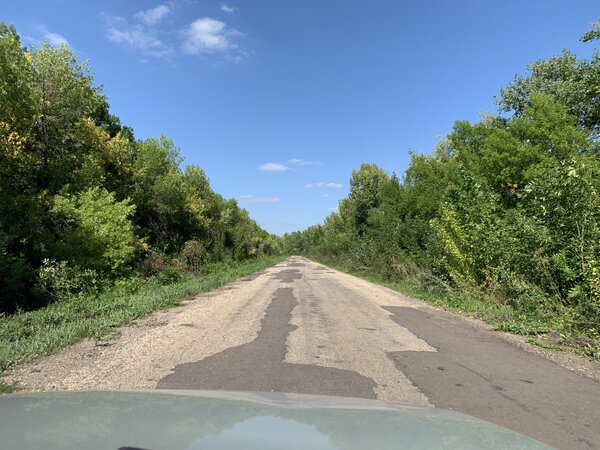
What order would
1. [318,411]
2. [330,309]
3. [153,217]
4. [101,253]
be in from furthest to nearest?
[153,217], [101,253], [330,309], [318,411]

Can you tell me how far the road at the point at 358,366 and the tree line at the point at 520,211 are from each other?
1.97 meters

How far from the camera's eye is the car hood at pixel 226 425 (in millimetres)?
2551

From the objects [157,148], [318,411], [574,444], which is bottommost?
[574,444]

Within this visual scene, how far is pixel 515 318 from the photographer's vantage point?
11.1m

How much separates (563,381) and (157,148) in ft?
109

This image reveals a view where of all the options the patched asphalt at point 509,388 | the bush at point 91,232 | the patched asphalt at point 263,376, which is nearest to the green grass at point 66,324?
the patched asphalt at point 263,376

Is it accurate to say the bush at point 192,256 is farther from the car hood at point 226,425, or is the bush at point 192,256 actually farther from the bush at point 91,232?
the car hood at point 226,425

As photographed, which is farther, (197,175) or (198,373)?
(197,175)

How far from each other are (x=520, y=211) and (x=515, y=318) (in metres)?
5.16

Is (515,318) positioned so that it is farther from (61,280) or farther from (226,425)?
(61,280)

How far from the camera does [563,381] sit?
6.23 metres

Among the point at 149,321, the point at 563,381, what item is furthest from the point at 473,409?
the point at 149,321

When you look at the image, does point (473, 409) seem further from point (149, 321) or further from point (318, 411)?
point (149, 321)

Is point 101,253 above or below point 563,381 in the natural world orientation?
above
